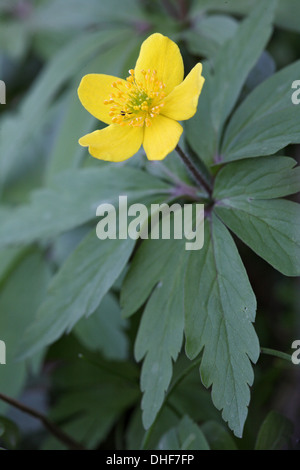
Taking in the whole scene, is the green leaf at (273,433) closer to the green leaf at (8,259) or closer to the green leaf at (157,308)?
the green leaf at (157,308)

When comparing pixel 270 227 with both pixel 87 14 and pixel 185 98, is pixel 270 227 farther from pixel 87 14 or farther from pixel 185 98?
pixel 87 14

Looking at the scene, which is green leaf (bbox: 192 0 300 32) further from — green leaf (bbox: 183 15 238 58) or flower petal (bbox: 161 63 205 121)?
flower petal (bbox: 161 63 205 121)

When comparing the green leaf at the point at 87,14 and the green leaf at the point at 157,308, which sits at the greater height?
the green leaf at the point at 87,14

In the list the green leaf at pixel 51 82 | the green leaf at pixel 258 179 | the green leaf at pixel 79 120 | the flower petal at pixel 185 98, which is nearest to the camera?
the flower petal at pixel 185 98

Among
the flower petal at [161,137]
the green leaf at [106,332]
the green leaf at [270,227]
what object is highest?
the flower petal at [161,137]

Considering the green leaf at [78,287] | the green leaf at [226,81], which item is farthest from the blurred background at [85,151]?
the green leaf at [78,287]

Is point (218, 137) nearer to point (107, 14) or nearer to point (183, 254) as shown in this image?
point (183, 254)

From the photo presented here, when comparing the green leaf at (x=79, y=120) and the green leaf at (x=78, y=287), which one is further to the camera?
the green leaf at (x=79, y=120)

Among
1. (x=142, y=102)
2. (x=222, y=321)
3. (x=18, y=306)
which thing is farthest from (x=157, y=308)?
(x=18, y=306)
